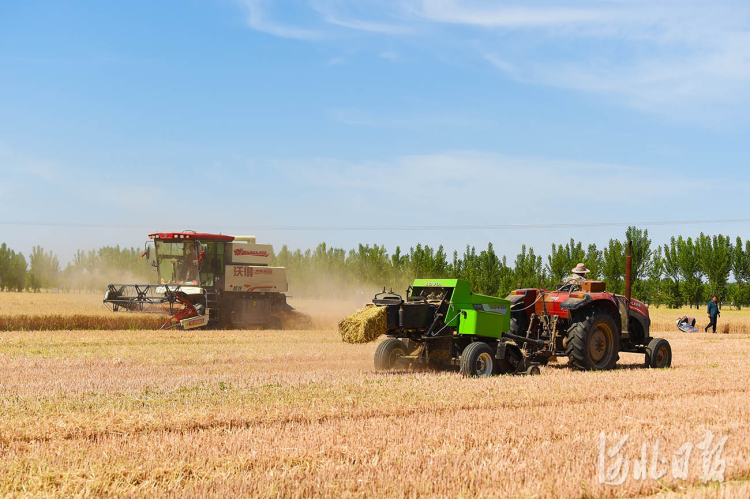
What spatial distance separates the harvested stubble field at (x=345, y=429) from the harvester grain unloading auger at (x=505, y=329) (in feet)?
1.55

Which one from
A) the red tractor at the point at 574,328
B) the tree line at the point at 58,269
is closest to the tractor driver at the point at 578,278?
the red tractor at the point at 574,328

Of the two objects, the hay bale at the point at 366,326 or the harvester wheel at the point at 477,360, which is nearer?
the hay bale at the point at 366,326

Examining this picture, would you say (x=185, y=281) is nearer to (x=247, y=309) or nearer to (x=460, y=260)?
(x=247, y=309)

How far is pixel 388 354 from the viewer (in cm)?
1091

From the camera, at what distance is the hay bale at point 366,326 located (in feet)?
32.4

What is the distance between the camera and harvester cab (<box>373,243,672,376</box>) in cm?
1030

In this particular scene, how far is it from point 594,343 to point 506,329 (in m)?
1.60

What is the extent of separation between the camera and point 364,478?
492 cm

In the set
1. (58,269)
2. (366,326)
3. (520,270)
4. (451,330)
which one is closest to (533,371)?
(451,330)

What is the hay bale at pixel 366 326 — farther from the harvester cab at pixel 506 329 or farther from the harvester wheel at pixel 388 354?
the harvester wheel at pixel 388 354

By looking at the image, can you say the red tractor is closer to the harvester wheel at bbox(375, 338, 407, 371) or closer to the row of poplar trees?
the harvester wheel at bbox(375, 338, 407, 371)

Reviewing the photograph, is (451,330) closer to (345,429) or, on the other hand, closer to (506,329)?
(506,329)

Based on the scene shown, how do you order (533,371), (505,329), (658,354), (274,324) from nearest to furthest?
(533,371), (505,329), (658,354), (274,324)

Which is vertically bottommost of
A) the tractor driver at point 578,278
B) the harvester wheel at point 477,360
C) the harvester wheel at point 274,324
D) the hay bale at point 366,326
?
the harvester wheel at point 274,324
